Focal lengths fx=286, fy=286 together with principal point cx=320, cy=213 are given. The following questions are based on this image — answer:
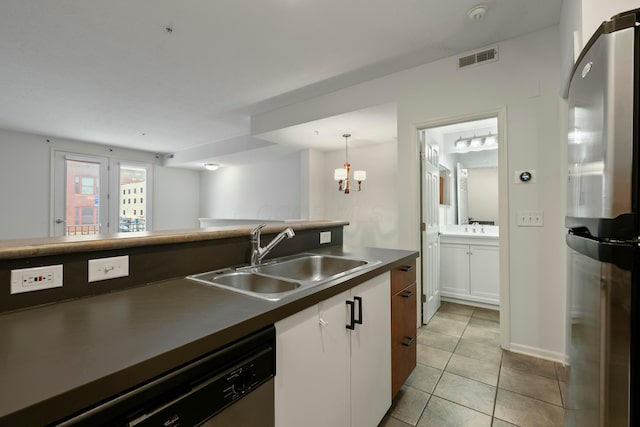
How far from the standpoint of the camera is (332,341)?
3.68 ft

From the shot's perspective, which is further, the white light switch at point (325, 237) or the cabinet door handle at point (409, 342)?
the white light switch at point (325, 237)

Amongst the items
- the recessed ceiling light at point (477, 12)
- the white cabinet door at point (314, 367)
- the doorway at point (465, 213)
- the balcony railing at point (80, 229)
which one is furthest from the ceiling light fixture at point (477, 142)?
the balcony railing at point (80, 229)

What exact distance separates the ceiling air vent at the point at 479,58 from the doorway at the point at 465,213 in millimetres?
461

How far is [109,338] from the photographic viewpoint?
669 millimetres

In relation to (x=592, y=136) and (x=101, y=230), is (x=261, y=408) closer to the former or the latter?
(x=592, y=136)

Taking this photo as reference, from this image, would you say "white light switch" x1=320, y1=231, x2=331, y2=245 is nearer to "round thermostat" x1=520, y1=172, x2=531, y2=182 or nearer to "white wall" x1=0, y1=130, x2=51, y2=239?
"round thermostat" x1=520, y1=172, x2=531, y2=182

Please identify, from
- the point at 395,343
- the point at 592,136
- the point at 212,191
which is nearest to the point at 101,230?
the point at 212,191

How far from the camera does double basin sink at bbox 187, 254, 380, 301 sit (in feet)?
3.86

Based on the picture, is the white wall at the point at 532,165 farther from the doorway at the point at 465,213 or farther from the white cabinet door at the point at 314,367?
the white cabinet door at the point at 314,367

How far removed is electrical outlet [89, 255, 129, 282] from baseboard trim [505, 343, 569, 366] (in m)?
Answer: 2.79

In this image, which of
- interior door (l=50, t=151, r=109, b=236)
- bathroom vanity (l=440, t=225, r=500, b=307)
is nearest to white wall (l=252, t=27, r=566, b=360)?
bathroom vanity (l=440, t=225, r=500, b=307)

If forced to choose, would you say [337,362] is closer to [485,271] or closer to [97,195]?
[485,271]

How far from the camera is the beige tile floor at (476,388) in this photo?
5.30 ft

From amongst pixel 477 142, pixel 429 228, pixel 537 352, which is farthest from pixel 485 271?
pixel 477 142
